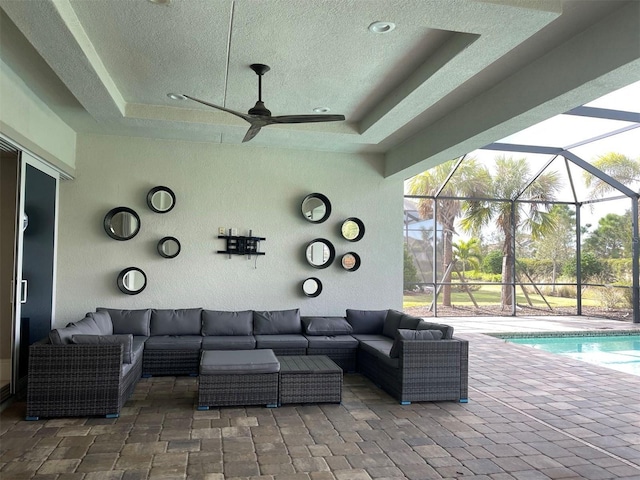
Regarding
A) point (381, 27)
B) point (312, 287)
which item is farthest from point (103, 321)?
point (381, 27)

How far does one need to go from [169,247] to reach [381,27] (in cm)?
440

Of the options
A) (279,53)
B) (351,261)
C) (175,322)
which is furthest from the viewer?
(351,261)

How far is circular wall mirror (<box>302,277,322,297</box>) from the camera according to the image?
23.1 feet

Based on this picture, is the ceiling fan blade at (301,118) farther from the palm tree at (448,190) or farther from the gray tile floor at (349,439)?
the palm tree at (448,190)

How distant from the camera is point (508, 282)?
11.3m

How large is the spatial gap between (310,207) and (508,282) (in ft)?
21.1

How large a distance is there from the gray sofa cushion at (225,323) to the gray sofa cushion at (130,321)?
0.72m

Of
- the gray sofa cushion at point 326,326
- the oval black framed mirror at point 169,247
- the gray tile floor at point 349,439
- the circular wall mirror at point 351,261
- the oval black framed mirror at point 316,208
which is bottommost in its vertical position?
the gray tile floor at point 349,439

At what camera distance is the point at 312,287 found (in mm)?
7105

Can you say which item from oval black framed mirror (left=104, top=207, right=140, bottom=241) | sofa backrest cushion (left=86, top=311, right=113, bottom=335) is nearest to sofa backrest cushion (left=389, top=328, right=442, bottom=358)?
sofa backrest cushion (left=86, top=311, right=113, bottom=335)

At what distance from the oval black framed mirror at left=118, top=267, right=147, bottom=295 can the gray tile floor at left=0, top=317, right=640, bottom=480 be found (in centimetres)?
165

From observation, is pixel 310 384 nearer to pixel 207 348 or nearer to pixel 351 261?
pixel 207 348

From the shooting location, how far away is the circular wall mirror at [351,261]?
7215 mm

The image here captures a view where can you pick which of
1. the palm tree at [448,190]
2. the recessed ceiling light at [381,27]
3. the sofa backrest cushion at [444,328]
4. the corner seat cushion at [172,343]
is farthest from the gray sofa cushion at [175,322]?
the palm tree at [448,190]
